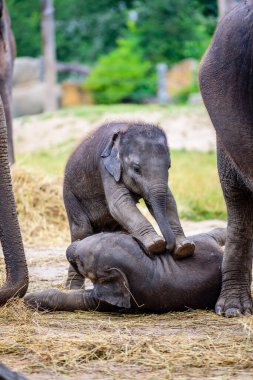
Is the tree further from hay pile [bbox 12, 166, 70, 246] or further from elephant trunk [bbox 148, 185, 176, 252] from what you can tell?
elephant trunk [bbox 148, 185, 176, 252]

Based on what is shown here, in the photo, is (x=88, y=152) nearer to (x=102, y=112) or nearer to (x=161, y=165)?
(x=161, y=165)

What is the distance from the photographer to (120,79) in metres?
31.4

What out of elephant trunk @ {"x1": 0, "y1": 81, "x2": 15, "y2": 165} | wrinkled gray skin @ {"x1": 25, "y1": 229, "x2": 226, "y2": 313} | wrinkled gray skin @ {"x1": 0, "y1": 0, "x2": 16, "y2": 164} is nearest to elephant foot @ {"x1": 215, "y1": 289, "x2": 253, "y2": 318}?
wrinkled gray skin @ {"x1": 25, "y1": 229, "x2": 226, "y2": 313}

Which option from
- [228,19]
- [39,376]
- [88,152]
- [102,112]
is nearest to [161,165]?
[88,152]

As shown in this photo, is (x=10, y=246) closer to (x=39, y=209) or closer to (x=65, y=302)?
(x=65, y=302)

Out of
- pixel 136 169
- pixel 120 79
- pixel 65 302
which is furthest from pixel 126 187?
pixel 120 79

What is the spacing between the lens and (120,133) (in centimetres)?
664

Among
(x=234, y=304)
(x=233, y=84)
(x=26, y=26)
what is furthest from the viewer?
(x=26, y=26)

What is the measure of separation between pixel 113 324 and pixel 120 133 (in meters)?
1.45

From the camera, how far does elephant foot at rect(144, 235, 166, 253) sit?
612 centimetres

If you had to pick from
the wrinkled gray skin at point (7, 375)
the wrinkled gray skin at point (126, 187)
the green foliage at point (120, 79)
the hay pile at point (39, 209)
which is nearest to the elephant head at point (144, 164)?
the wrinkled gray skin at point (126, 187)

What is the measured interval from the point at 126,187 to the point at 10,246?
0.85 m

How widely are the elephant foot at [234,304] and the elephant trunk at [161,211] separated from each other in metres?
0.42

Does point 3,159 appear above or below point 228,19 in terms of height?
below
